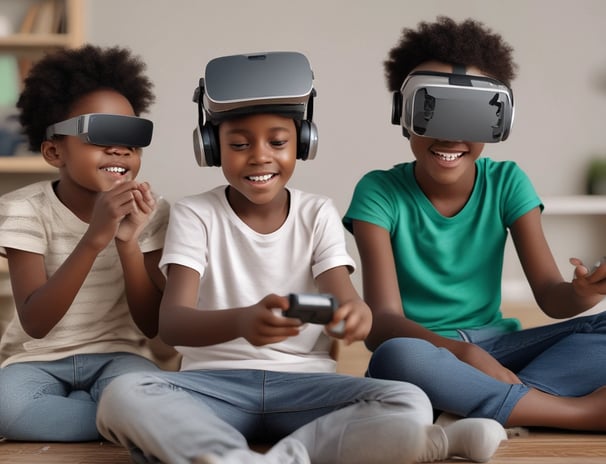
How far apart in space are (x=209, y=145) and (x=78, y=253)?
0.33m

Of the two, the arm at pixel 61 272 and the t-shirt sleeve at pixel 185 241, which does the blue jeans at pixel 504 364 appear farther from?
the arm at pixel 61 272

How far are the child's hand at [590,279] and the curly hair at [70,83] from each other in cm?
101

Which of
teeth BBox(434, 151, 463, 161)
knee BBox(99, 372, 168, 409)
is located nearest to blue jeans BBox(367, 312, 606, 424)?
teeth BBox(434, 151, 463, 161)

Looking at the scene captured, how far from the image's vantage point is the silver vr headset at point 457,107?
1.74m

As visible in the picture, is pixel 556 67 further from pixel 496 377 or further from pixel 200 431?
pixel 200 431

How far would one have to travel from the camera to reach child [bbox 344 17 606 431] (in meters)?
1.60

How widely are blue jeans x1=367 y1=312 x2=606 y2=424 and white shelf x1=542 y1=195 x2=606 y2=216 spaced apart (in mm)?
2267

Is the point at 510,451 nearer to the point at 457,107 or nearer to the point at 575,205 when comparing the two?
the point at 457,107

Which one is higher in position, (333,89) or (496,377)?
(333,89)

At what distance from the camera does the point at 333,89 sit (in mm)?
4051

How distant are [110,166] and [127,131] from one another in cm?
8

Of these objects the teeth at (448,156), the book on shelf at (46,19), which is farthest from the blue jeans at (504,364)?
the book on shelf at (46,19)

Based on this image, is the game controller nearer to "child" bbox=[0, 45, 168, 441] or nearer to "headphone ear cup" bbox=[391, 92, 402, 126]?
"child" bbox=[0, 45, 168, 441]

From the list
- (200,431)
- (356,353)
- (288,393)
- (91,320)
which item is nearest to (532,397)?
(288,393)
